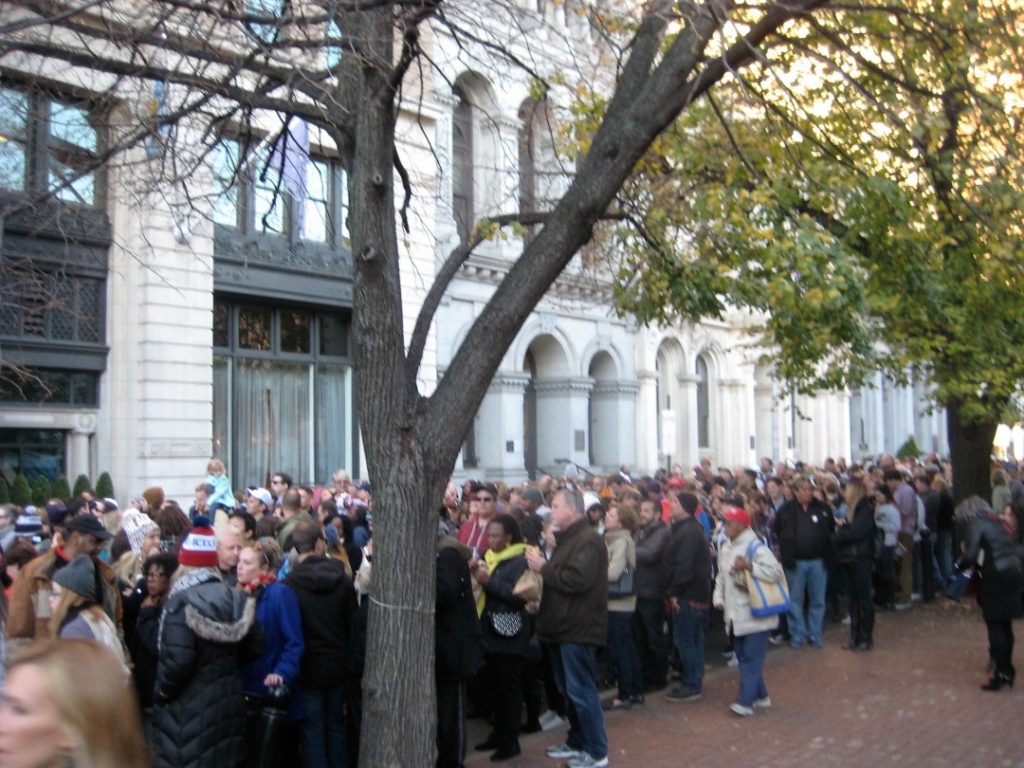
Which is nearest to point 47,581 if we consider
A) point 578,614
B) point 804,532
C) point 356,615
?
point 356,615

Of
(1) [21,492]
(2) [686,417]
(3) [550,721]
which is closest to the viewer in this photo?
(3) [550,721]

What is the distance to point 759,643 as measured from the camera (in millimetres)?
10203

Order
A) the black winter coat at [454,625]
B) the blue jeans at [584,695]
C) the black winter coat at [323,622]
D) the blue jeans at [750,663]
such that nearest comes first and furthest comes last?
the black winter coat at [323,622] < the black winter coat at [454,625] < the blue jeans at [584,695] < the blue jeans at [750,663]

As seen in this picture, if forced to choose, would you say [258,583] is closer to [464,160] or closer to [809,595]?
[809,595]

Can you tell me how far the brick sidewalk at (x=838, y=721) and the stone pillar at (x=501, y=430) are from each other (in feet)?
48.4

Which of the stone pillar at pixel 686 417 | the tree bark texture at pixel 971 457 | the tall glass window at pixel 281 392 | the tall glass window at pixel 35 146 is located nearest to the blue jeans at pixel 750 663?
the tree bark texture at pixel 971 457

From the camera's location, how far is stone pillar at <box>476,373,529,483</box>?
90.1 feet

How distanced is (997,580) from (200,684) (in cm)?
791

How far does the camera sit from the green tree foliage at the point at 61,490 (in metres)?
17.4

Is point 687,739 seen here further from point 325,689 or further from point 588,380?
point 588,380

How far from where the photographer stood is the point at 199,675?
6.15 meters

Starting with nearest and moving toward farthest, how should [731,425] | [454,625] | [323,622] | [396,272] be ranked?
1. [396,272]
2. [323,622]
3. [454,625]
4. [731,425]

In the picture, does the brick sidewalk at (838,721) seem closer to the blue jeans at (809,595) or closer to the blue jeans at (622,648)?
the blue jeans at (622,648)

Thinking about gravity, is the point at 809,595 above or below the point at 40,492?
below
